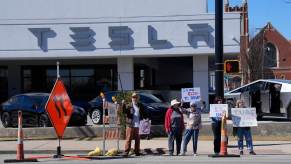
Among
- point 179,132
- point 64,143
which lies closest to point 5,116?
point 64,143

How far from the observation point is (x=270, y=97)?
2516 centimetres

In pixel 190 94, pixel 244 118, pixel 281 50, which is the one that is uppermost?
pixel 281 50

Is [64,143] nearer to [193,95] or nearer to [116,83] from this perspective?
[193,95]

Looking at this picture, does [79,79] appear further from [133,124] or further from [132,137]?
[132,137]

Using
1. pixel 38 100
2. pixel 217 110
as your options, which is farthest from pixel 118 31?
pixel 217 110

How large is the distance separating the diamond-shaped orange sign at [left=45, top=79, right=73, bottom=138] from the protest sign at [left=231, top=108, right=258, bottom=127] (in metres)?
4.74

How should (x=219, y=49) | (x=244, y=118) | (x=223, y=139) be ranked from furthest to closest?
(x=219, y=49) → (x=244, y=118) → (x=223, y=139)

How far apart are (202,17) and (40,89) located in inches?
506

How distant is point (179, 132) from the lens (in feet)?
55.8

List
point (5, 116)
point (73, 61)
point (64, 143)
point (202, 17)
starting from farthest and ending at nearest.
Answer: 1. point (73, 61)
2. point (202, 17)
3. point (5, 116)
4. point (64, 143)

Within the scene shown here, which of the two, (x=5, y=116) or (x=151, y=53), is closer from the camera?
(x=5, y=116)

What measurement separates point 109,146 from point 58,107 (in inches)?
112

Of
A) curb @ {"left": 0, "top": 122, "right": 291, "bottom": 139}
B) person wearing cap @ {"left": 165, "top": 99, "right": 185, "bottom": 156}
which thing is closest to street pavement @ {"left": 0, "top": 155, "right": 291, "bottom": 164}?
person wearing cap @ {"left": 165, "top": 99, "right": 185, "bottom": 156}

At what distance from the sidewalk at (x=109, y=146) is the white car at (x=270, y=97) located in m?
4.94
